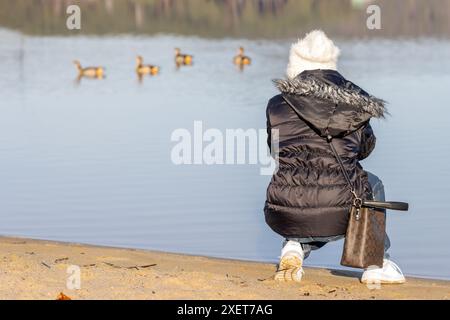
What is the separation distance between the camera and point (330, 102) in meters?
6.97

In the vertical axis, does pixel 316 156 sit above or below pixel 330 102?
Result: below

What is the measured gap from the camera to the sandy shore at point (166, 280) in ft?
20.8

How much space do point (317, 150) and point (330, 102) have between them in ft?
0.92

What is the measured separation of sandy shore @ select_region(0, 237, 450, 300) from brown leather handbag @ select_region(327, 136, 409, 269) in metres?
0.17

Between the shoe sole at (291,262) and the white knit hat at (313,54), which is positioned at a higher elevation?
the white knit hat at (313,54)

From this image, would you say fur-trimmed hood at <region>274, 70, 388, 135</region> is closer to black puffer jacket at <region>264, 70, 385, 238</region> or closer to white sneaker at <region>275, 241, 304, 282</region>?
black puffer jacket at <region>264, 70, 385, 238</region>

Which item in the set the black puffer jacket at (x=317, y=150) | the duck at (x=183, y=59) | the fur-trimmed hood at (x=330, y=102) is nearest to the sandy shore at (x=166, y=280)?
the black puffer jacket at (x=317, y=150)

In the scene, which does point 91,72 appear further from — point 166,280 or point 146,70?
point 166,280

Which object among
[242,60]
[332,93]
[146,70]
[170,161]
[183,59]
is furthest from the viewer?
[183,59]

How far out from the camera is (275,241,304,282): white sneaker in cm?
701

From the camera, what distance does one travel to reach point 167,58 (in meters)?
27.8

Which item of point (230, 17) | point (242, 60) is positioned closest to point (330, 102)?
point (242, 60)

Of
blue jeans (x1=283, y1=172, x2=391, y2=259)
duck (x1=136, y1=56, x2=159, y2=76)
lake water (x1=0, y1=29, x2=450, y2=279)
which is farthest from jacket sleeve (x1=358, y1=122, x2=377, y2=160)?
A: duck (x1=136, y1=56, x2=159, y2=76)

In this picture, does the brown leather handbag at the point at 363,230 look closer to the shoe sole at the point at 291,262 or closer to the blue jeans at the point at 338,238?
the blue jeans at the point at 338,238
